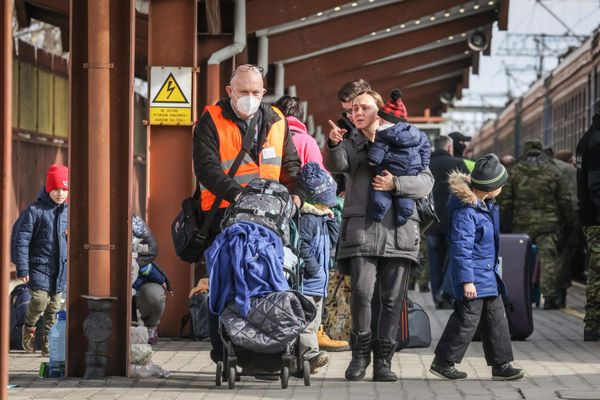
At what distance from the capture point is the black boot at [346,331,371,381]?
8.97 meters

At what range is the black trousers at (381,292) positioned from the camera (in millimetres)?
8938

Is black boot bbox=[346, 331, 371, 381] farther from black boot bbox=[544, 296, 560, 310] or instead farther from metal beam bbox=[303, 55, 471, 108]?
metal beam bbox=[303, 55, 471, 108]

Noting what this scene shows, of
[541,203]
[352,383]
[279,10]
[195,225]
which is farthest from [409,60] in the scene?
[195,225]

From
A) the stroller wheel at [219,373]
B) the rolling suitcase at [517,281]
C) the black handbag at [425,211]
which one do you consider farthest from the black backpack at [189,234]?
the rolling suitcase at [517,281]

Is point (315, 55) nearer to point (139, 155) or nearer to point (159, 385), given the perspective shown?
point (139, 155)

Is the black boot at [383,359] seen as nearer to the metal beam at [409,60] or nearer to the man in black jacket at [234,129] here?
the man in black jacket at [234,129]

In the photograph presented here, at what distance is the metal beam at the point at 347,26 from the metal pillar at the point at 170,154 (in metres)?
8.78

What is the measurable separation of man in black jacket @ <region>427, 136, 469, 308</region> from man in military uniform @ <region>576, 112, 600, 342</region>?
3.89m

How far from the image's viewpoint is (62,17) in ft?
61.5

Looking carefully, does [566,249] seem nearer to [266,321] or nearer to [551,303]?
[551,303]

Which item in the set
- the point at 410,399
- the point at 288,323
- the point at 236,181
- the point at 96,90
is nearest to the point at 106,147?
the point at 96,90

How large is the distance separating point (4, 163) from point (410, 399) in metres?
2.87

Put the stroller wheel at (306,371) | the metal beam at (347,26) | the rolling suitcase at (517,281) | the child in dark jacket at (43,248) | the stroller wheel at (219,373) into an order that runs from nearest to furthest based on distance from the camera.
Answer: the stroller wheel at (219,373)
the stroller wheel at (306,371)
the child in dark jacket at (43,248)
the rolling suitcase at (517,281)
the metal beam at (347,26)

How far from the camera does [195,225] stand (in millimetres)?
8656
